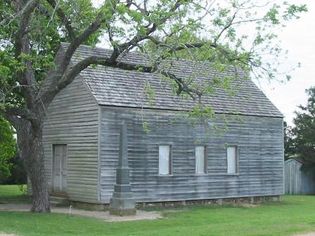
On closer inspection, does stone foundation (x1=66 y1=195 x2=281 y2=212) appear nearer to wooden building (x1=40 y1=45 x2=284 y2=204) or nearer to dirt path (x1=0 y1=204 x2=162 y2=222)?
wooden building (x1=40 y1=45 x2=284 y2=204)

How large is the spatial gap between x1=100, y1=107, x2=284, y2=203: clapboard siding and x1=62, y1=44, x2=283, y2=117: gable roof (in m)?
0.39

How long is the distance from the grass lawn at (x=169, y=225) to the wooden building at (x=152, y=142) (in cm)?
290

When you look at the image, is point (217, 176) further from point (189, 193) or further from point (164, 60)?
point (164, 60)

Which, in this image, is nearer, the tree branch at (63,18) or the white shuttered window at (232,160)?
the tree branch at (63,18)

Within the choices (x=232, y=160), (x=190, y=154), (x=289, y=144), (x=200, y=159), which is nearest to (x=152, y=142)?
(x=190, y=154)

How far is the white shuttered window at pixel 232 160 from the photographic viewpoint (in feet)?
94.1

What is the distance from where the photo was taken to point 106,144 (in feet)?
79.6

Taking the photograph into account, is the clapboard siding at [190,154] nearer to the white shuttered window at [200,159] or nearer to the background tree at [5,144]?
the white shuttered window at [200,159]

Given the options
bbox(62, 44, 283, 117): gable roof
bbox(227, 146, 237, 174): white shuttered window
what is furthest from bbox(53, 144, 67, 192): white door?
bbox(227, 146, 237, 174): white shuttered window

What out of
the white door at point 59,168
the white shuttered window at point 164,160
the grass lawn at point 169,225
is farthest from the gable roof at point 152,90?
the grass lawn at point 169,225

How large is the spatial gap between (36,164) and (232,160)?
1085 cm

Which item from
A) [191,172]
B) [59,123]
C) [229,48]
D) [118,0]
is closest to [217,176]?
[191,172]

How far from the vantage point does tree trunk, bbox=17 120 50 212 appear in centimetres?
2161

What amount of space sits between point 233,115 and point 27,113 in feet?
34.8
